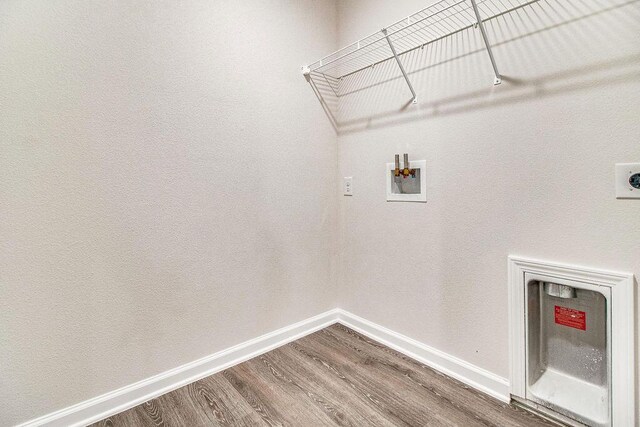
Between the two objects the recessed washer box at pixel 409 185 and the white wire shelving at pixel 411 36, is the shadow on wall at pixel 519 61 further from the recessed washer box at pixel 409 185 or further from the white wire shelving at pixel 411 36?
the recessed washer box at pixel 409 185

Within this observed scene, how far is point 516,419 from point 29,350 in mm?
2054

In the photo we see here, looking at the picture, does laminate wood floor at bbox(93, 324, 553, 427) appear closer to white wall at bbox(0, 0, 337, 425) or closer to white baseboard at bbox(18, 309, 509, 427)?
white baseboard at bbox(18, 309, 509, 427)

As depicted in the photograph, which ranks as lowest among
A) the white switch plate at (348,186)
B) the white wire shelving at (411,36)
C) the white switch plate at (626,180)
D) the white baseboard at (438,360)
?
the white baseboard at (438,360)

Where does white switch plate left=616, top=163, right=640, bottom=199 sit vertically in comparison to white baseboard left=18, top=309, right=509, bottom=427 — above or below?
above

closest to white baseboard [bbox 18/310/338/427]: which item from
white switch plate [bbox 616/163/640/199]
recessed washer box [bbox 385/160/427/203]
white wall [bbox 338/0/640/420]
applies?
white wall [bbox 338/0/640/420]

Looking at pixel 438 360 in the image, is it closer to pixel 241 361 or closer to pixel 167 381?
pixel 241 361

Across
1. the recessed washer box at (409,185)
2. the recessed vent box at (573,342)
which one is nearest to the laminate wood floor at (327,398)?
the recessed vent box at (573,342)

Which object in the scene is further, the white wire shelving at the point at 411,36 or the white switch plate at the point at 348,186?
the white switch plate at the point at 348,186

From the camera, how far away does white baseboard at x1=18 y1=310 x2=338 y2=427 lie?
134 centimetres

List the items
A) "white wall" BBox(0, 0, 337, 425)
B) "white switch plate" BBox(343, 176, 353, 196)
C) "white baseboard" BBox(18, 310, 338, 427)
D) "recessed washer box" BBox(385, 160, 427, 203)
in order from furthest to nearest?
1. "white switch plate" BBox(343, 176, 353, 196)
2. "recessed washer box" BBox(385, 160, 427, 203)
3. "white baseboard" BBox(18, 310, 338, 427)
4. "white wall" BBox(0, 0, 337, 425)

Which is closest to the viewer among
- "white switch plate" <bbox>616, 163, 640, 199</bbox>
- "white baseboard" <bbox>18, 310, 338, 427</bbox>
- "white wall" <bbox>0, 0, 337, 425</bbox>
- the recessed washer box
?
"white switch plate" <bbox>616, 163, 640, 199</bbox>

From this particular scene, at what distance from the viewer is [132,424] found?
1.36 m

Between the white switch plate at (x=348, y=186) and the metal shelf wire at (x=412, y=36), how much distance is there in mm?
612

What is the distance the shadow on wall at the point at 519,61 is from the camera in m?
1.12
